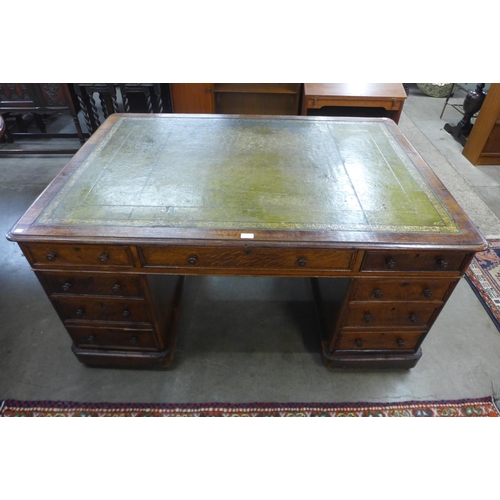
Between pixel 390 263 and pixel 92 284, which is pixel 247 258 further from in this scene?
pixel 92 284

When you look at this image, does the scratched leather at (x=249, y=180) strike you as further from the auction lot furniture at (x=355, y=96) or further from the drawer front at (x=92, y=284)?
the auction lot furniture at (x=355, y=96)

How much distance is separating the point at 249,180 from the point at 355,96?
2.16 metres

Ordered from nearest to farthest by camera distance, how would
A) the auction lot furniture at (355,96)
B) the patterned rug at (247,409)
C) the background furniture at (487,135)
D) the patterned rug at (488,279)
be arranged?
the patterned rug at (247,409) < the patterned rug at (488,279) < the auction lot furniture at (355,96) < the background furniture at (487,135)

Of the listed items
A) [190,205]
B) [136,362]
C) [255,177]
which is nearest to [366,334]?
[255,177]

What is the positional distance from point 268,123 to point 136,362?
4.83 feet

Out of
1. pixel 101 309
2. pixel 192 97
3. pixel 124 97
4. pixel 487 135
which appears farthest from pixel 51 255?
pixel 487 135

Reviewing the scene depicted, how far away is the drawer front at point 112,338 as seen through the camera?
1.63 m

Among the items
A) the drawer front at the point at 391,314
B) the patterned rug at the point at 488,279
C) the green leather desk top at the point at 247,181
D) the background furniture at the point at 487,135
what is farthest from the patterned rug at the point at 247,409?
the background furniture at the point at 487,135

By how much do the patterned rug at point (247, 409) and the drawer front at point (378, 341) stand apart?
264 millimetres

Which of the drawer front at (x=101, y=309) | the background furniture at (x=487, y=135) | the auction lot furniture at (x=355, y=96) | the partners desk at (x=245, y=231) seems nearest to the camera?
the partners desk at (x=245, y=231)

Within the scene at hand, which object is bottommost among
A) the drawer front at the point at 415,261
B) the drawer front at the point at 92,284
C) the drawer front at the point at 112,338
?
the drawer front at the point at 112,338

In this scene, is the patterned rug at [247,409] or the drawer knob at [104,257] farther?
the patterned rug at [247,409]

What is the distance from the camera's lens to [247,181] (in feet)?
4.93

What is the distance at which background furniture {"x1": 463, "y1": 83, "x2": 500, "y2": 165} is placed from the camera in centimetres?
325
